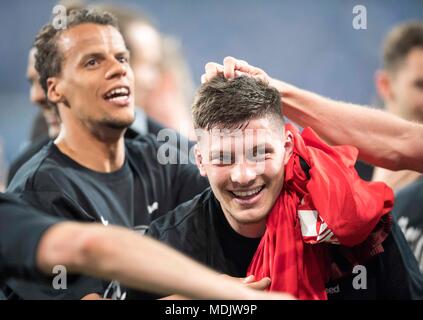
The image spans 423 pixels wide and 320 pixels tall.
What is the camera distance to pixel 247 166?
124cm

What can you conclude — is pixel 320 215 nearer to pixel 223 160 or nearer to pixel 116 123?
pixel 223 160

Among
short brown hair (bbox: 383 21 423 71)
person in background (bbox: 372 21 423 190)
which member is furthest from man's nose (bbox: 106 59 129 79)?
short brown hair (bbox: 383 21 423 71)

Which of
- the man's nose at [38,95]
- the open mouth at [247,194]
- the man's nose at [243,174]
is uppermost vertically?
the man's nose at [38,95]

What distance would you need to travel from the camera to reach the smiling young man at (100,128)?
1643 millimetres

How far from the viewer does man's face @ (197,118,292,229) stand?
4.05 ft

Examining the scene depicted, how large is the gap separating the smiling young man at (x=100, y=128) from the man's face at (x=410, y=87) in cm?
97

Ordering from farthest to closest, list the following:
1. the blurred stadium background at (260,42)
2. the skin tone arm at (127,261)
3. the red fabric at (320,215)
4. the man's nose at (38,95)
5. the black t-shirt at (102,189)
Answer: the blurred stadium background at (260,42), the man's nose at (38,95), the black t-shirt at (102,189), the red fabric at (320,215), the skin tone arm at (127,261)

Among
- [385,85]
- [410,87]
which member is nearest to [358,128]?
[410,87]

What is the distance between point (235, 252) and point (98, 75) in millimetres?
615

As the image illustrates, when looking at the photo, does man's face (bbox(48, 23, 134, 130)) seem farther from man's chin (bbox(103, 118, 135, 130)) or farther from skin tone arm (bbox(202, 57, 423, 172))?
skin tone arm (bbox(202, 57, 423, 172))

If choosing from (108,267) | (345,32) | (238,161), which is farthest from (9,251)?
(345,32)

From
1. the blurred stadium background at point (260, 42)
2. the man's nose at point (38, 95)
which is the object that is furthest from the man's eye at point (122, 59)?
the blurred stadium background at point (260, 42)

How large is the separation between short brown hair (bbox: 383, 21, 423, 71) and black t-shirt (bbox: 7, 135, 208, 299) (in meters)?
1.05

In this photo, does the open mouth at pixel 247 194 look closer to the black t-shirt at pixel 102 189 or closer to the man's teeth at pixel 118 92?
the black t-shirt at pixel 102 189
